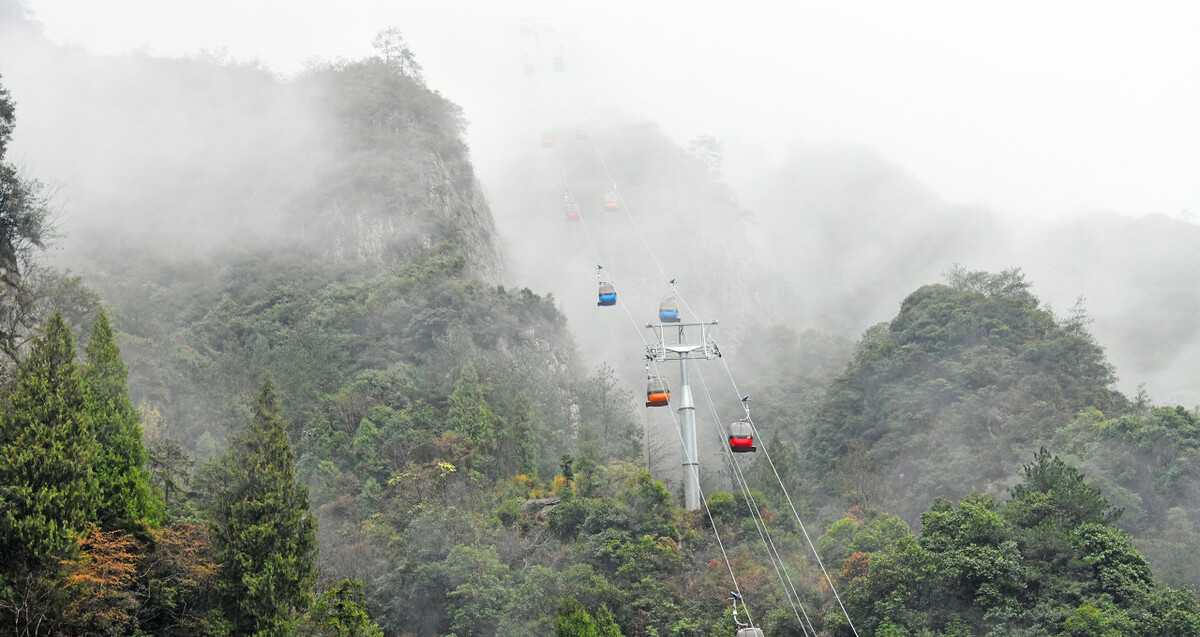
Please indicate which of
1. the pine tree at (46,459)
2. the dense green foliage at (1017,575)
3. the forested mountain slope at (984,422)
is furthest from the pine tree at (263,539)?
the forested mountain slope at (984,422)

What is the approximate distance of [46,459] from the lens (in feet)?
70.1

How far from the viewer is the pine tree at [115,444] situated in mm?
24013

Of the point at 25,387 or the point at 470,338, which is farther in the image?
the point at 470,338

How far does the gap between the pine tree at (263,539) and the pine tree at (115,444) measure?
164 cm

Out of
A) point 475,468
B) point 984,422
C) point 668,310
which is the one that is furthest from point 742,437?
point 984,422

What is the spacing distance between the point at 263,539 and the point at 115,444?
3.84 metres

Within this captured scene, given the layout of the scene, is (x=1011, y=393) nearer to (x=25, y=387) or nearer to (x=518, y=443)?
(x=518, y=443)

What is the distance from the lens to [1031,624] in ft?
90.3

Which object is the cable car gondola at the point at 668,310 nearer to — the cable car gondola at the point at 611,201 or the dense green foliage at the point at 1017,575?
the dense green foliage at the point at 1017,575

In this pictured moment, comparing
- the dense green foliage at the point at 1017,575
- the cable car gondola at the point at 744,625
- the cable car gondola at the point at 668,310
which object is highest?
the cable car gondola at the point at 668,310

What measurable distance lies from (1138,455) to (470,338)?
82.7ft

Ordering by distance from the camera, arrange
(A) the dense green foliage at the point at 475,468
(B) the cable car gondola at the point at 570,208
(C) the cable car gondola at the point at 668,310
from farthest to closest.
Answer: (B) the cable car gondola at the point at 570,208 < (C) the cable car gondola at the point at 668,310 < (A) the dense green foliage at the point at 475,468

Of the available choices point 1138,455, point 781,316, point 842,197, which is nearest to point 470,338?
point 1138,455

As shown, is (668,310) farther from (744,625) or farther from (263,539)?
(263,539)
